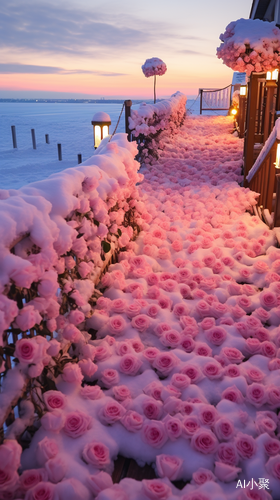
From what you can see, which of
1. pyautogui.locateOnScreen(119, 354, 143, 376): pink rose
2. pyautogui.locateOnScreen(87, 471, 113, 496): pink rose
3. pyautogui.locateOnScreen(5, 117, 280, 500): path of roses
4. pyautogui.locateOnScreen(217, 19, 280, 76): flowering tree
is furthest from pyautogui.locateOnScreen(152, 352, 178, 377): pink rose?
pyautogui.locateOnScreen(217, 19, 280, 76): flowering tree

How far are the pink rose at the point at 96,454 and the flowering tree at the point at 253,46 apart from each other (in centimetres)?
631

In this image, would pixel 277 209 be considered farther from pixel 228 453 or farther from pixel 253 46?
pixel 228 453

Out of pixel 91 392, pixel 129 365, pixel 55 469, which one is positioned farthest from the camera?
pixel 129 365

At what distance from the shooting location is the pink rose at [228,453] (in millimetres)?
1832

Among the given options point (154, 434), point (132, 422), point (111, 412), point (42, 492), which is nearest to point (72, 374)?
point (111, 412)

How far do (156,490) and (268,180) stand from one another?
4.28m

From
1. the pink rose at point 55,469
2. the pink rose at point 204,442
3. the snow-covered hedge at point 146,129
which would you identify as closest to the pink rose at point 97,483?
the pink rose at point 55,469

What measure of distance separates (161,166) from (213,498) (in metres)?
7.79

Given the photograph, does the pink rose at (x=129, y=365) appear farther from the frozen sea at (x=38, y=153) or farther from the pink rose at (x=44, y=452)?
the frozen sea at (x=38, y=153)

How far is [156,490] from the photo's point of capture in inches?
64.0

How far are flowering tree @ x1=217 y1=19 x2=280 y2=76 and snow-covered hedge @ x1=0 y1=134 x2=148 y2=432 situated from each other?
15.5 ft

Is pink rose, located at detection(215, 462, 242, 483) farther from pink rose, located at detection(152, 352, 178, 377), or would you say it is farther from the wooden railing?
the wooden railing

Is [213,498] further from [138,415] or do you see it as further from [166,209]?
[166,209]

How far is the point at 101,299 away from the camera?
305cm
